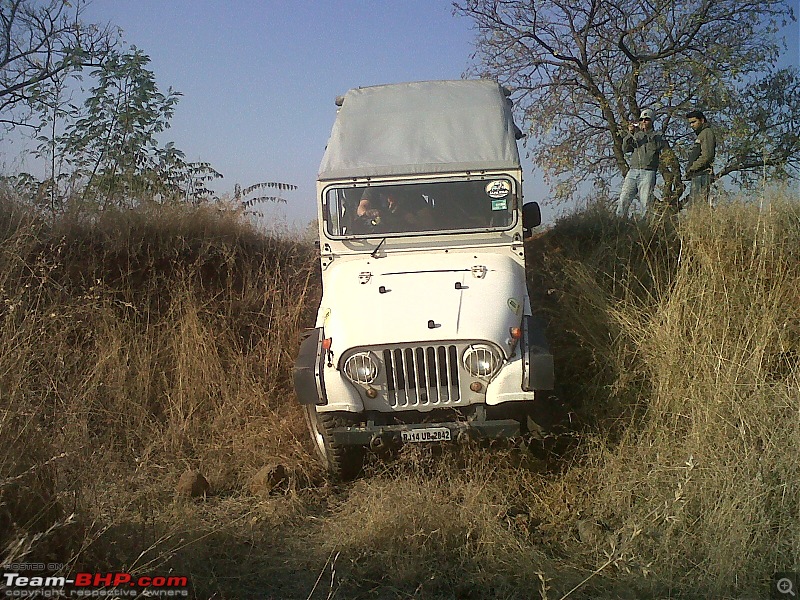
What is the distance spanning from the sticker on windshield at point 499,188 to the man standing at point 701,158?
3.38 meters

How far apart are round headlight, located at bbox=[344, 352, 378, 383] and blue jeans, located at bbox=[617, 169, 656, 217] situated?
5.34m

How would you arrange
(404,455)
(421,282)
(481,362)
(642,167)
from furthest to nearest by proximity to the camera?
1. (642,167)
2. (421,282)
3. (404,455)
4. (481,362)

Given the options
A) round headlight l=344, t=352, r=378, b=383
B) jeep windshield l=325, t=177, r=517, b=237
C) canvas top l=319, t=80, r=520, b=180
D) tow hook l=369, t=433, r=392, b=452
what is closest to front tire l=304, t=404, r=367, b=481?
tow hook l=369, t=433, r=392, b=452

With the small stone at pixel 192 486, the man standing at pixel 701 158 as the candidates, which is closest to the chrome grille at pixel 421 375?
the small stone at pixel 192 486

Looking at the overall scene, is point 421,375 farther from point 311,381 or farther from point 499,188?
point 499,188

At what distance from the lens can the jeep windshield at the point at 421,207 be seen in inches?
223

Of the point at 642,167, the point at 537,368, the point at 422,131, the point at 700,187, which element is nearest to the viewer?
the point at 537,368

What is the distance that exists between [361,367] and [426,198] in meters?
1.85

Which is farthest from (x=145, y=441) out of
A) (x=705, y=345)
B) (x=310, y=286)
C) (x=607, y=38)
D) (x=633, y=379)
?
(x=607, y=38)

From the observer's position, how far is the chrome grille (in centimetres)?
449

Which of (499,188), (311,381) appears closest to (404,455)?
(311,381)

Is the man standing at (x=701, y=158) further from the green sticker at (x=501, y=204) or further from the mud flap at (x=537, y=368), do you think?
the mud flap at (x=537, y=368)

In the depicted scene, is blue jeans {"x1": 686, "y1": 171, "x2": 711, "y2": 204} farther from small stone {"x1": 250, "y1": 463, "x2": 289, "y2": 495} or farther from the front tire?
small stone {"x1": 250, "y1": 463, "x2": 289, "y2": 495}

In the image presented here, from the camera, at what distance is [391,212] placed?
5.73 meters
